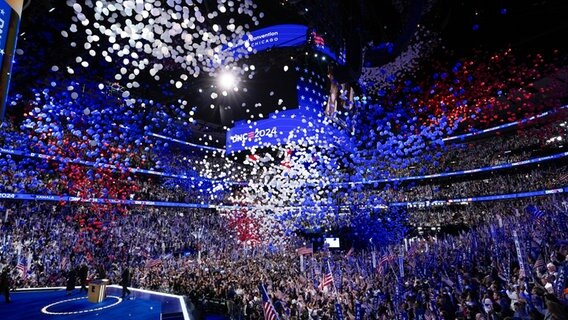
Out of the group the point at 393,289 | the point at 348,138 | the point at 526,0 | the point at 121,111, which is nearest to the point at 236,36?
the point at 121,111

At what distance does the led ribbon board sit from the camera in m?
2.71

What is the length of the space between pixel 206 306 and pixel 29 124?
51.4 ft

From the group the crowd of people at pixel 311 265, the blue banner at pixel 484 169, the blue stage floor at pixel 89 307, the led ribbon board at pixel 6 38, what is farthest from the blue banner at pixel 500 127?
the led ribbon board at pixel 6 38

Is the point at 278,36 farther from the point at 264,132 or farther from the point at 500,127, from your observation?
the point at 500,127

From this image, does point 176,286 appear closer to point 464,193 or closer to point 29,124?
point 29,124

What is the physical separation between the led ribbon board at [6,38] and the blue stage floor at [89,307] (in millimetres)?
7122

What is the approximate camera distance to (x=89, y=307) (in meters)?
10.6

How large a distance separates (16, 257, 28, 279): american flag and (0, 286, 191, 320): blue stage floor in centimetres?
224

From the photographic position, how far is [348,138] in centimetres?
3297

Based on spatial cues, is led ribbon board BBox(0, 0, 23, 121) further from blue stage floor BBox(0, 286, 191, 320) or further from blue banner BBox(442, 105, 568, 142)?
blue banner BBox(442, 105, 568, 142)

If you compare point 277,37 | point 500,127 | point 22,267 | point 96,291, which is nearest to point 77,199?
point 22,267

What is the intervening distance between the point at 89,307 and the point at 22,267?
25.9ft

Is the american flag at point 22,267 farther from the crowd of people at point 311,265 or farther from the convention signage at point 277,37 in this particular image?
the convention signage at point 277,37

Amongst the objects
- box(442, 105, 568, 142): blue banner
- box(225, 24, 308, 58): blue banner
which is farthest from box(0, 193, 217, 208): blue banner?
box(442, 105, 568, 142): blue banner
